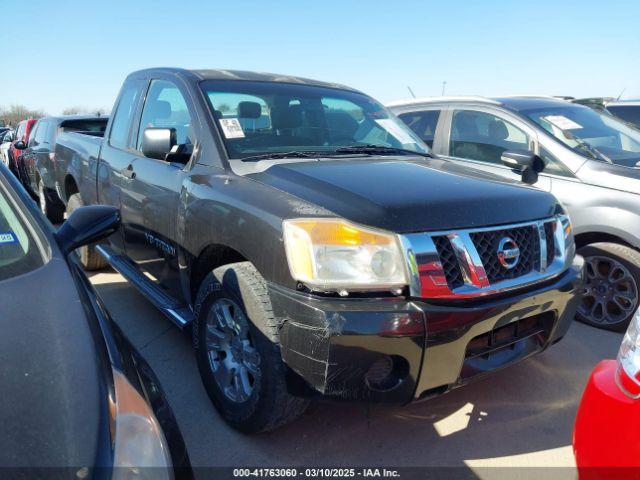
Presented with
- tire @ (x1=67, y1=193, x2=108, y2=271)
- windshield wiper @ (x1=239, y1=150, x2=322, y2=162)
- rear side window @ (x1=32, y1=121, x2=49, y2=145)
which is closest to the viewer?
windshield wiper @ (x1=239, y1=150, x2=322, y2=162)

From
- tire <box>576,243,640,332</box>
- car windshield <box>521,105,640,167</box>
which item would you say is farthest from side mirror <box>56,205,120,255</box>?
car windshield <box>521,105,640,167</box>

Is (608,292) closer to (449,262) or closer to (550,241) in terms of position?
(550,241)

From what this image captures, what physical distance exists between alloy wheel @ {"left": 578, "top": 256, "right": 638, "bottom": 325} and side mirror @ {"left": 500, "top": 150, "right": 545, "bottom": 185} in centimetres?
76

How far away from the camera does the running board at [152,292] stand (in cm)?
288

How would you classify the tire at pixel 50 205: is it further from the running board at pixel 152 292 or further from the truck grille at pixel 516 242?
the truck grille at pixel 516 242

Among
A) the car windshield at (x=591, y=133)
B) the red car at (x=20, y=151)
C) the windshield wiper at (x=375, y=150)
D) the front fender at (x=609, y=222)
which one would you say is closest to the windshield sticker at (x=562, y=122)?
the car windshield at (x=591, y=133)

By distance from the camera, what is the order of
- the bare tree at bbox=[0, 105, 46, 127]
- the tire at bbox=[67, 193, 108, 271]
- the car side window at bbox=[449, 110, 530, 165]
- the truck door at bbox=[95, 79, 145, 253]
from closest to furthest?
the truck door at bbox=[95, 79, 145, 253], the car side window at bbox=[449, 110, 530, 165], the tire at bbox=[67, 193, 108, 271], the bare tree at bbox=[0, 105, 46, 127]

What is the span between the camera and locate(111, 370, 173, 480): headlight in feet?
3.64

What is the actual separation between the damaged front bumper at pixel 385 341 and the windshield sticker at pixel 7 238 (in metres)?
0.96

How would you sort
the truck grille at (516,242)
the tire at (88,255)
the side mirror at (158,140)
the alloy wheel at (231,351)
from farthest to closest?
the tire at (88,255) → the side mirror at (158,140) → the alloy wheel at (231,351) → the truck grille at (516,242)

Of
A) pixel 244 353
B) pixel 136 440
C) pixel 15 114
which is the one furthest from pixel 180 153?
pixel 15 114

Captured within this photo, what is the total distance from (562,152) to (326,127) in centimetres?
196

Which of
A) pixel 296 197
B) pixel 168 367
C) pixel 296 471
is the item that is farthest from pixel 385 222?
pixel 168 367

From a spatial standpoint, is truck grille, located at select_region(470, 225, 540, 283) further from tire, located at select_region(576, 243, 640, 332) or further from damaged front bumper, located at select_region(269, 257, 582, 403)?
tire, located at select_region(576, 243, 640, 332)
